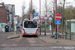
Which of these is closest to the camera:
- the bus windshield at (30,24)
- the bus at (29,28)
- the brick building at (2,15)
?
the bus at (29,28)

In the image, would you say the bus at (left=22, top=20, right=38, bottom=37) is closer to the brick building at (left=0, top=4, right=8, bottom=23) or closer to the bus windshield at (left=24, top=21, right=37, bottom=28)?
the bus windshield at (left=24, top=21, right=37, bottom=28)

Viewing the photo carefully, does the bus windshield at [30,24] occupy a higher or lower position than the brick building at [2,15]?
lower

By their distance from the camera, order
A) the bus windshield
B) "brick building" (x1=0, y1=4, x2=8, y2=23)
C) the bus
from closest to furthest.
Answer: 1. the bus
2. the bus windshield
3. "brick building" (x1=0, y1=4, x2=8, y2=23)

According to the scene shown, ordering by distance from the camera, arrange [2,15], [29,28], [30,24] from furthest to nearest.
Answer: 1. [2,15]
2. [30,24]
3. [29,28]

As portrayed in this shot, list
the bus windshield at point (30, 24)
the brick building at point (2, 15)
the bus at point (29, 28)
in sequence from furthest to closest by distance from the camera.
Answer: the brick building at point (2, 15) < the bus windshield at point (30, 24) < the bus at point (29, 28)

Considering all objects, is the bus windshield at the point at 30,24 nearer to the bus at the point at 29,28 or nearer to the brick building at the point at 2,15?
the bus at the point at 29,28

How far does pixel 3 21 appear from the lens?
37000 millimetres

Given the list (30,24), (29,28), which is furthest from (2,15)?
(29,28)

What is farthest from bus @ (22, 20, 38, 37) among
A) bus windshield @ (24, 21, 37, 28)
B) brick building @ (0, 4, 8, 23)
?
brick building @ (0, 4, 8, 23)

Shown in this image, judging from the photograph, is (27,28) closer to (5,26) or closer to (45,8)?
(45,8)

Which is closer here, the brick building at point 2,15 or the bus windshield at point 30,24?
the bus windshield at point 30,24

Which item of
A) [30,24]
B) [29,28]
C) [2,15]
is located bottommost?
[29,28]

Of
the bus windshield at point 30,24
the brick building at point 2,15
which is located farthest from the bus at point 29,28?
the brick building at point 2,15

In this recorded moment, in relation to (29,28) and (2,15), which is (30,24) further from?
(2,15)
